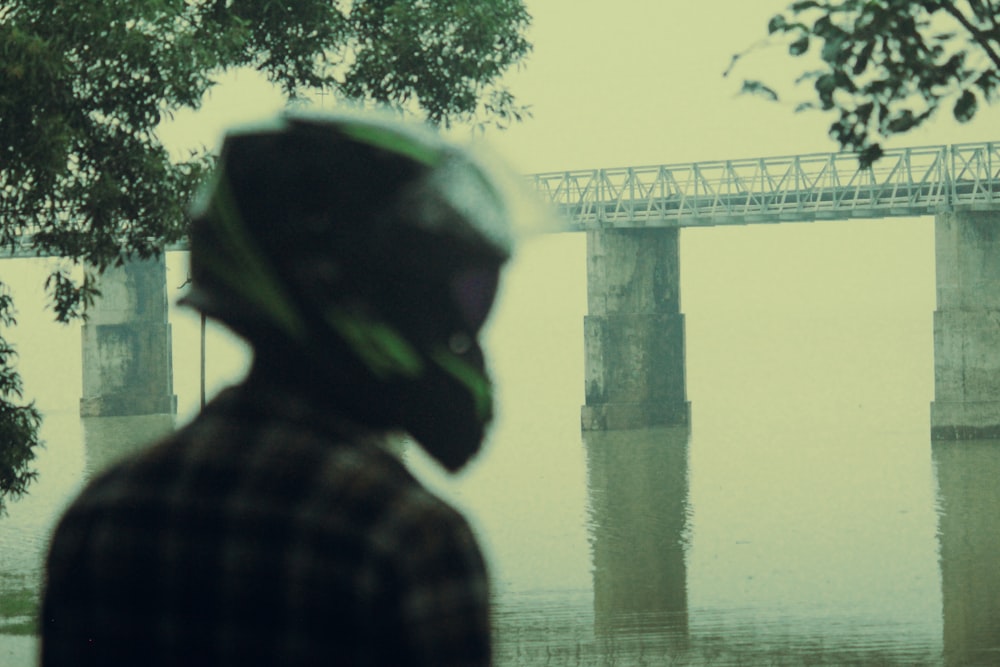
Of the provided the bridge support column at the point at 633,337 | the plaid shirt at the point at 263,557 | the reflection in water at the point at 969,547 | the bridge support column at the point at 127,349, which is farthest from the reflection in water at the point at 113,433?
the plaid shirt at the point at 263,557

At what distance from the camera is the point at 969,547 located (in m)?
33.9

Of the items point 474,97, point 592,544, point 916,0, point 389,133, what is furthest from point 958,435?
point 389,133

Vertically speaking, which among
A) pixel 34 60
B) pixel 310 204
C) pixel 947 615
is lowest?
pixel 947 615

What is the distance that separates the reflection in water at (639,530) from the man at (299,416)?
66.4 feet

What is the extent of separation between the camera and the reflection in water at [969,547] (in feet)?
72.5

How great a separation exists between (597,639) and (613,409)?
43613 mm

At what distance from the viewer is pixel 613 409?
65.7m

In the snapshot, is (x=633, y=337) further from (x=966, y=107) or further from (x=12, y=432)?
(x=966, y=107)

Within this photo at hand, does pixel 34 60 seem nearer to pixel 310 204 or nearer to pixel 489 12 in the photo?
pixel 489 12

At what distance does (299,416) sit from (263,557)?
0.49ft

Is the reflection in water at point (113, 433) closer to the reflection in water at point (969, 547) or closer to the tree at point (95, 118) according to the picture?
the reflection in water at point (969, 547)

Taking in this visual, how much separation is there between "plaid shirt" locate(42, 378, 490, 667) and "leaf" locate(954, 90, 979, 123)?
6.91m

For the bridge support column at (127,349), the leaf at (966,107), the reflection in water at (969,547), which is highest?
the bridge support column at (127,349)

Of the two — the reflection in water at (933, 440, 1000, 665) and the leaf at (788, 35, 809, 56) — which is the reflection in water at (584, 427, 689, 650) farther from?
the leaf at (788, 35, 809, 56)
